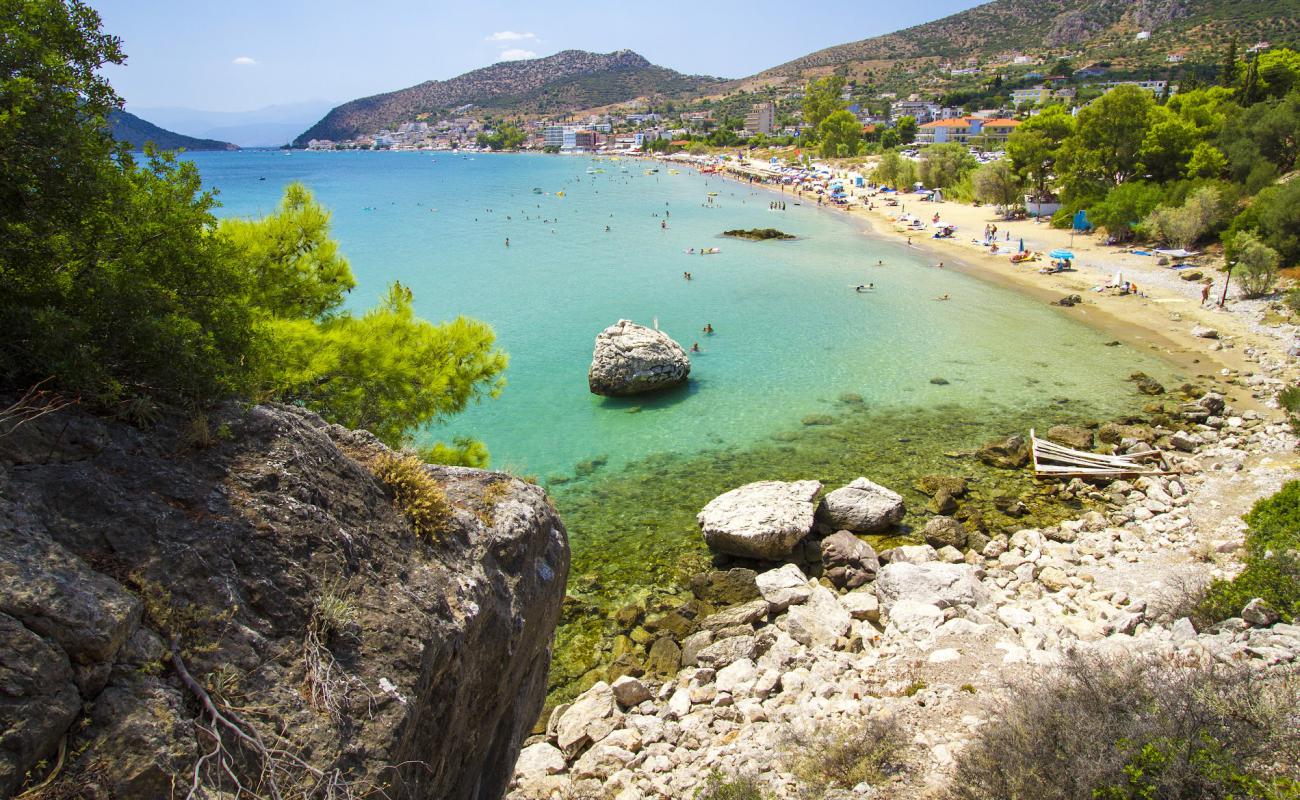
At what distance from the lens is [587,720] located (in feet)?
36.1

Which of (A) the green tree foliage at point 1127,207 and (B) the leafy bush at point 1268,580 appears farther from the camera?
(A) the green tree foliage at point 1127,207

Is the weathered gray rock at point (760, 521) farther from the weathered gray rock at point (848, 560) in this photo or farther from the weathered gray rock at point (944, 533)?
the weathered gray rock at point (944, 533)

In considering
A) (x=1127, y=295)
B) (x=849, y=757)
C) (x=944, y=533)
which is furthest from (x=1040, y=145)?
(x=849, y=757)

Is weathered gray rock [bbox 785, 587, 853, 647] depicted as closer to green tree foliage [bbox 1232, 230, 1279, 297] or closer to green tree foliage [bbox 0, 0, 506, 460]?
green tree foliage [bbox 0, 0, 506, 460]

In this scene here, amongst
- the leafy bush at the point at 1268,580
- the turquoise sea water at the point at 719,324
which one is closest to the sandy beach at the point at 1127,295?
the turquoise sea water at the point at 719,324

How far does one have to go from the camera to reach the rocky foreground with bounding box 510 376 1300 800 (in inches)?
373

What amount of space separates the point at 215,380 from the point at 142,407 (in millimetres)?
601

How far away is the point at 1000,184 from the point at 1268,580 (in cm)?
6031

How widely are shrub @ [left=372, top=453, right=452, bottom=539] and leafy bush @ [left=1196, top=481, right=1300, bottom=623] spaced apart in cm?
1165

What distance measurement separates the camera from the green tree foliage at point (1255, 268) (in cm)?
3250

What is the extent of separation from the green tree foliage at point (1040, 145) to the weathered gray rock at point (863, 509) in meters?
52.4

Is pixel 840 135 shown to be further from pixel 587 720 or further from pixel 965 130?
pixel 587 720

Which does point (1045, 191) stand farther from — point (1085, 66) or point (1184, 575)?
point (1085, 66)

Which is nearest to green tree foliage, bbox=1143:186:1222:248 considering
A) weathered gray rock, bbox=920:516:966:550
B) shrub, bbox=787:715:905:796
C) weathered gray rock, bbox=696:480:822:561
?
weathered gray rock, bbox=920:516:966:550
